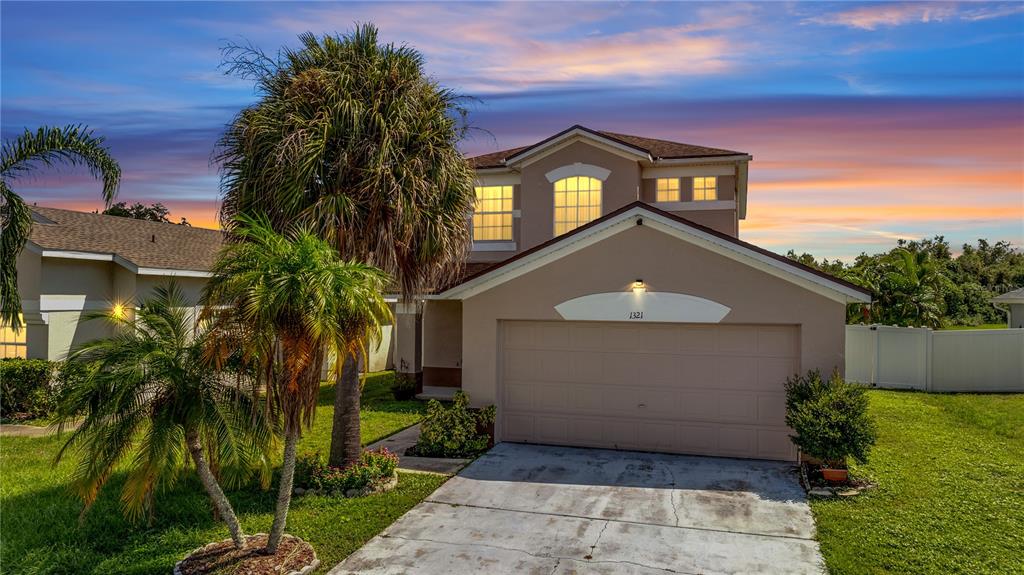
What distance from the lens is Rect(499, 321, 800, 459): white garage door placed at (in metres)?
11.0

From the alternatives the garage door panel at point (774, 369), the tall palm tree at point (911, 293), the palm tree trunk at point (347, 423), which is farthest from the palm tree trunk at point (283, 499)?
the tall palm tree at point (911, 293)

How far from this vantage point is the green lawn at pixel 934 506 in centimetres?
698

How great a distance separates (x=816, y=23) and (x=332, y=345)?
34.6 feet

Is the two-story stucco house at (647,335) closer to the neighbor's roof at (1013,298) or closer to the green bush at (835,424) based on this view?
the green bush at (835,424)

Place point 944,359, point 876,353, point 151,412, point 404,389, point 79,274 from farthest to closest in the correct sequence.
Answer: point 876,353 < point 944,359 < point 404,389 < point 79,274 < point 151,412

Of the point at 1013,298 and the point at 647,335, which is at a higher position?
the point at 1013,298

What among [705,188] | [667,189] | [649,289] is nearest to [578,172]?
[667,189]

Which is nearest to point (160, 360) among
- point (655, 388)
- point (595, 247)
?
point (595, 247)

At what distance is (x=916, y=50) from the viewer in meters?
11.9

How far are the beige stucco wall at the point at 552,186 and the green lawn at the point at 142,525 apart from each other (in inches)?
389

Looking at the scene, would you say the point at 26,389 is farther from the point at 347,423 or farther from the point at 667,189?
the point at 667,189

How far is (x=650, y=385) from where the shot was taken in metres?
11.6

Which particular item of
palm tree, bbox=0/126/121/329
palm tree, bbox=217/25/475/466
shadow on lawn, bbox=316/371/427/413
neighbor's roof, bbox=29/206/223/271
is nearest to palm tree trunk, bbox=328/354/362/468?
palm tree, bbox=217/25/475/466

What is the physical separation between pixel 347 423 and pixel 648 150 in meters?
12.5
